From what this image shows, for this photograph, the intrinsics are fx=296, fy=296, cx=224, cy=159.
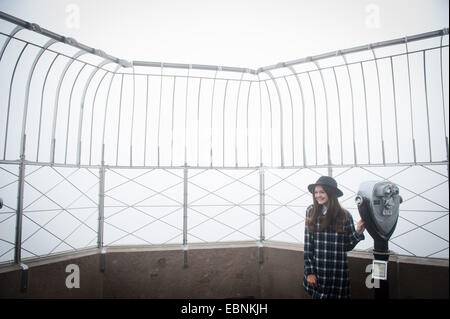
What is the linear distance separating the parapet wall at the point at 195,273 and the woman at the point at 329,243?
98 centimetres

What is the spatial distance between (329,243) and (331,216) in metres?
0.31

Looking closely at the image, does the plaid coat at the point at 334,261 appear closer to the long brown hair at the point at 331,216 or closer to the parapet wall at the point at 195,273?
the long brown hair at the point at 331,216

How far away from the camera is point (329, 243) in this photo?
11.1ft

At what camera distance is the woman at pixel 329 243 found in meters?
3.34

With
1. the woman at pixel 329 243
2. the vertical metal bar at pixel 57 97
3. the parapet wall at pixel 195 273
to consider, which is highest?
the vertical metal bar at pixel 57 97

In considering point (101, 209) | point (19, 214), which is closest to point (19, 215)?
point (19, 214)

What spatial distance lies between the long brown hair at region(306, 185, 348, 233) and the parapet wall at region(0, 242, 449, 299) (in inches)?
46.6

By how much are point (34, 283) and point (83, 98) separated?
2.78m

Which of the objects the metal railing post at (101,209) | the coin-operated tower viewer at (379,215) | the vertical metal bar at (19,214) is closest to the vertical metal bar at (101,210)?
the metal railing post at (101,209)

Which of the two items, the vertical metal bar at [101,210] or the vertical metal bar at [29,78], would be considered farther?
the vertical metal bar at [101,210]

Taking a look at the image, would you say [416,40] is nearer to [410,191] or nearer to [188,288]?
[410,191]

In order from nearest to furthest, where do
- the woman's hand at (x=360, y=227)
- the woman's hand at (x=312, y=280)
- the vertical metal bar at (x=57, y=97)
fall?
1. the woman's hand at (x=360, y=227)
2. the woman's hand at (x=312, y=280)
3. the vertical metal bar at (x=57, y=97)
